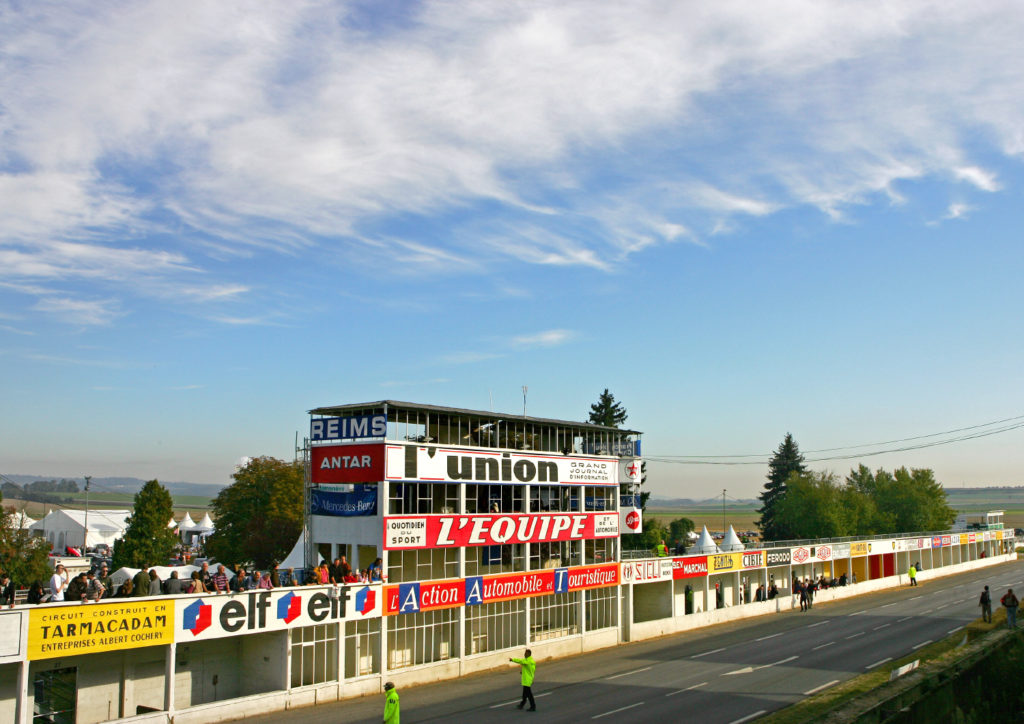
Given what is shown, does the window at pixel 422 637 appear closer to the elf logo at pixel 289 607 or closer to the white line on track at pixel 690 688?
the elf logo at pixel 289 607

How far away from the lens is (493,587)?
36.6 meters

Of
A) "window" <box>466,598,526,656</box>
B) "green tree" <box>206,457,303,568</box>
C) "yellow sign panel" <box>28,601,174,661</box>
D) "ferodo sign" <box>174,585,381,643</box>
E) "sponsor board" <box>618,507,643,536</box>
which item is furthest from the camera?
"green tree" <box>206,457,303,568</box>

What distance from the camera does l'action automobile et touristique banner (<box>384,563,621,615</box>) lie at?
107ft

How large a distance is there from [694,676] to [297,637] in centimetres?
1632

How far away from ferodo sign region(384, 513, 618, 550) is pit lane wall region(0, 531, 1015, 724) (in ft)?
5.28

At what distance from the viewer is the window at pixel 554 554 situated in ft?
131

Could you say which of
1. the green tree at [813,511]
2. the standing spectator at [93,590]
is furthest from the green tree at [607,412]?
the standing spectator at [93,590]

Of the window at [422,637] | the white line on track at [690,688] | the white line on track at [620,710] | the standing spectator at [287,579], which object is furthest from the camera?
the window at [422,637]

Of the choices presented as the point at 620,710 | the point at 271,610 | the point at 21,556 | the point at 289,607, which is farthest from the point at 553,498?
the point at 21,556

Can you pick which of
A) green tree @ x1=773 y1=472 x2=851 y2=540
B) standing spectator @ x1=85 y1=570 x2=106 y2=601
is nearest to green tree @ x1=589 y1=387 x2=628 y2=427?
green tree @ x1=773 y1=472 x2=851 y2=540

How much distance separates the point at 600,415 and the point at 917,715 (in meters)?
83.8

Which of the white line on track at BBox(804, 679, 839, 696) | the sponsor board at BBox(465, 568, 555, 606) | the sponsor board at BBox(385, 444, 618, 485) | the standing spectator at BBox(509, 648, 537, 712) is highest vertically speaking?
the sponsor board at BBox(385, 444, 618, 485)

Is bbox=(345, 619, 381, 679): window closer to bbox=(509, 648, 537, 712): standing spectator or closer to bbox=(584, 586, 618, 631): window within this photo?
bbox=(509, 648, 537, 712): standing spectator

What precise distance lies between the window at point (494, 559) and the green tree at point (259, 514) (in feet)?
100
